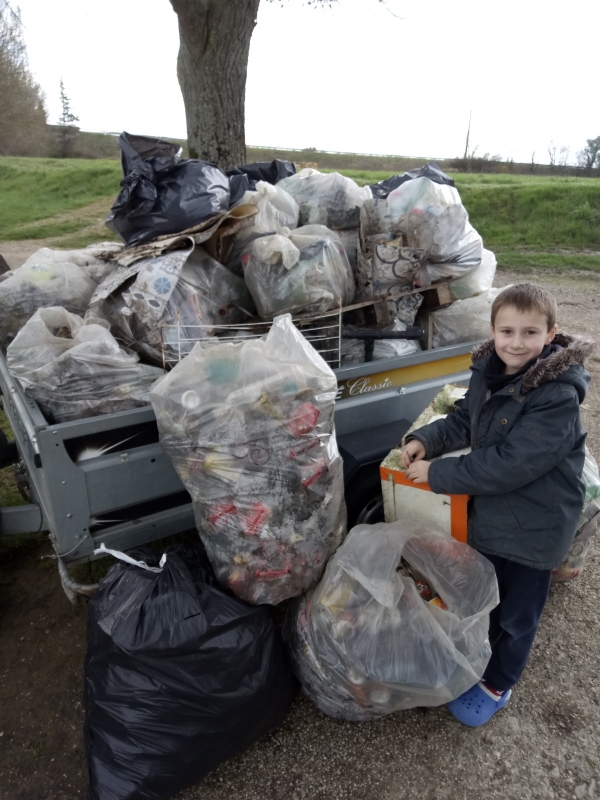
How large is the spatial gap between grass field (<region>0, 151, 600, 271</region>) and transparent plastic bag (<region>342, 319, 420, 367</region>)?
9511 millimetres

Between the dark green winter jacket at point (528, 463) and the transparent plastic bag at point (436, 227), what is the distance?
0.93m

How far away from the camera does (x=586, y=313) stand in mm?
7754

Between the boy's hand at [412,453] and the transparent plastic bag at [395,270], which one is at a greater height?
the transparent plastic bag at [395,270]

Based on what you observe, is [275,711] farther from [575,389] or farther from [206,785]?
[575,389]

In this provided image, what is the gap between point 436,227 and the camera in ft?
8.85

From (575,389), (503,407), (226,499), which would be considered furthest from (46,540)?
(575,389)

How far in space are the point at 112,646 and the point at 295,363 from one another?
3.41ft

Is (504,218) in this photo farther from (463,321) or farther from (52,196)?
(52,196)

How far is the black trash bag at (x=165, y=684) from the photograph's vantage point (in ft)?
5.37

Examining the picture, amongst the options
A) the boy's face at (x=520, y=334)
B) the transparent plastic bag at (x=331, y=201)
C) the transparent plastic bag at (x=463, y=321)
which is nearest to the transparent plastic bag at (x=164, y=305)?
the transparent plastic bag at (x=331, y=201)

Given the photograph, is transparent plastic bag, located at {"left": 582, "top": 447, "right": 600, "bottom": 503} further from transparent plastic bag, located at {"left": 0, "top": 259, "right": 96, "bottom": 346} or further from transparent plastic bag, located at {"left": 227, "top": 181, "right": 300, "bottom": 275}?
transparent plastic bag, located at {"left": 0, "top": 259, "right": 96, "bottom": 346}

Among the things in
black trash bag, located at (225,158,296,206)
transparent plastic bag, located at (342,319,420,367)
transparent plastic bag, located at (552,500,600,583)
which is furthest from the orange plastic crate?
black trash bag, located at (225,158,296,206)

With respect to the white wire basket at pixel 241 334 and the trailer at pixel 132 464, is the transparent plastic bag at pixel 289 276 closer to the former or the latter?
the white wire basket at pixel 241 334

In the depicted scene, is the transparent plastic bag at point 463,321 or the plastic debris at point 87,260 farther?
the transparent plastic bag at point 463,321
